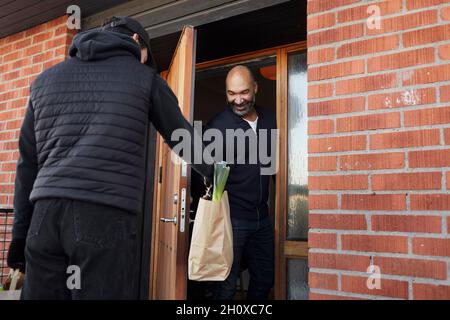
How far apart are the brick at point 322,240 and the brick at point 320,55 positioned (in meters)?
0.92

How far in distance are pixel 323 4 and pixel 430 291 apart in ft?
5.08

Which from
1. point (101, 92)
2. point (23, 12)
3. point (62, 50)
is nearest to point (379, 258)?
point (101, 92)

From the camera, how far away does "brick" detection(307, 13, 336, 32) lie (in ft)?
7.12

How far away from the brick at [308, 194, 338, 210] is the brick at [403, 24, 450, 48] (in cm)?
Answer: 83

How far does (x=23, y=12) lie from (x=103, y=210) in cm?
294

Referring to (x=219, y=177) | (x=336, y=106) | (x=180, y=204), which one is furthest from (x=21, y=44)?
(x=336, y=106)

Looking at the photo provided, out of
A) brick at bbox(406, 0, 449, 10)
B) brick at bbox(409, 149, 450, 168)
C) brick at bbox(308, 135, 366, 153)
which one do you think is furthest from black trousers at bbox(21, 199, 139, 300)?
brick at bbox(406, 0, 449, 10)

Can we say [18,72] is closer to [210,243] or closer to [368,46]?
[210,243]

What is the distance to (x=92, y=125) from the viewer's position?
1.46 metres

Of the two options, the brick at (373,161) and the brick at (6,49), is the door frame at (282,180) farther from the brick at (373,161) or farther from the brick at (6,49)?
the brick at (6,49)

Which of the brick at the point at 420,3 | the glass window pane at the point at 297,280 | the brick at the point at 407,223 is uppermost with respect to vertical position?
the brick at the point at 420,3

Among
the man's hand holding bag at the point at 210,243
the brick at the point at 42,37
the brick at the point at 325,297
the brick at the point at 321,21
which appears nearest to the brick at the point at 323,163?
the man's hand holding bag at the point at 210,243

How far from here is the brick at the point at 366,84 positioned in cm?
196
